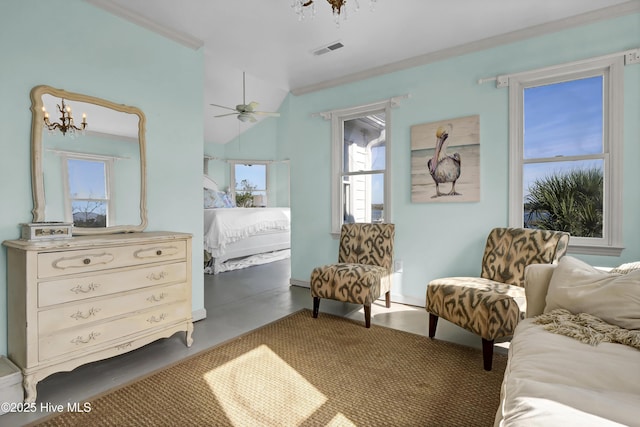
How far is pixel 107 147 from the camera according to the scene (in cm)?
257

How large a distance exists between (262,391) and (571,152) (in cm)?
318

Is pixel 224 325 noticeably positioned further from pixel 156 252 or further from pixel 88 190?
pixel 88 190

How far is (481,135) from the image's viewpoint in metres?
3.19

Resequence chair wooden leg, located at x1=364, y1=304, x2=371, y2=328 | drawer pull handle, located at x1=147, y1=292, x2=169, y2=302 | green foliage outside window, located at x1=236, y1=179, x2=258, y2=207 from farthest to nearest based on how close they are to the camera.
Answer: green foliage outside window, located at x1=236, y1=179, x2=258, y2=207, chair wooden leg, located at x1=364, y1=304, x2=371, y2=328, drawer pull handle, located at x1=147, y1=292, x2=169, y2=302

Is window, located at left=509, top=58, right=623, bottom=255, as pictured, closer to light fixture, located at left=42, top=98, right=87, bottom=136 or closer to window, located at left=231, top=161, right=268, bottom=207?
light fixture, located at left=42, top=98, right=87, bottom=136

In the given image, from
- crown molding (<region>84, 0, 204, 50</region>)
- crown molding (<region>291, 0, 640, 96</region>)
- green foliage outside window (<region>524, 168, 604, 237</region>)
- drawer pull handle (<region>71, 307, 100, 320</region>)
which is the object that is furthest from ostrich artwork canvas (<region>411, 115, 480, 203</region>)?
drawer pull handle (<region>71, 307, 100, 320</region>)

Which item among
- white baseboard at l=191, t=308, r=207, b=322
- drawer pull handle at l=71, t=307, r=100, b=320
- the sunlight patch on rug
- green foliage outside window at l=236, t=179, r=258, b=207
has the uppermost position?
green foliage outside window at l=236, t=179, r=258, b=207

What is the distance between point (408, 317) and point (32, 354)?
285 cm

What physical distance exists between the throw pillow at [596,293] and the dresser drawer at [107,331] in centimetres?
245

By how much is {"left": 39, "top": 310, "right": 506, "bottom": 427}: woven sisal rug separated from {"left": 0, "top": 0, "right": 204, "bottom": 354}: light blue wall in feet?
3.21

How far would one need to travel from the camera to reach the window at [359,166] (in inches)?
154

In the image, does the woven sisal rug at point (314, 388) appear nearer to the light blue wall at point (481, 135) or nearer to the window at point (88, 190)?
the light blue wall at point (481, 135)

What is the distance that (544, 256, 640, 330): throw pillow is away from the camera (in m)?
1.53

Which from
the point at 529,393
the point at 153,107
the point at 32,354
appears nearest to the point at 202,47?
the point at 153,107
